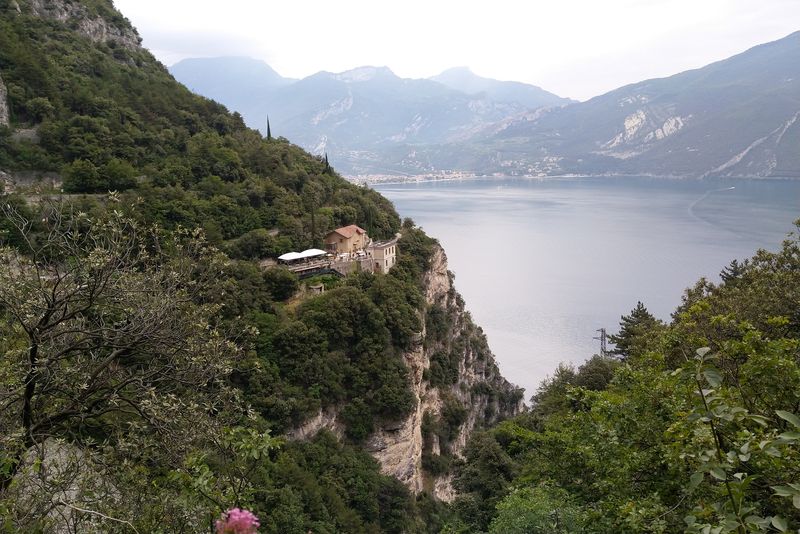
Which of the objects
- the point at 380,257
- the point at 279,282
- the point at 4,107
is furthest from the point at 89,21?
the point at 380,257

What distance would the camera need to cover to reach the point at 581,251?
240 ft

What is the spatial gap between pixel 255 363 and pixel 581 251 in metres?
72.8

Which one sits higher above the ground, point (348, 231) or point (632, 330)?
point (348, 231)

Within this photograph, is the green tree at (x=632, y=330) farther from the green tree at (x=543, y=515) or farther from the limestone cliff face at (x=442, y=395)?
the green tree at (x=543, y=515)

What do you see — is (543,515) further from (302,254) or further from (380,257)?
(380,257)

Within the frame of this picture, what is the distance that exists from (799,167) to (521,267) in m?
119

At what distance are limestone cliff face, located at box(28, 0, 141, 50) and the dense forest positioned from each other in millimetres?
200

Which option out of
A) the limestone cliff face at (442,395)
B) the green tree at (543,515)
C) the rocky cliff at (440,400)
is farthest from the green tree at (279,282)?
the green tree at (543,515)

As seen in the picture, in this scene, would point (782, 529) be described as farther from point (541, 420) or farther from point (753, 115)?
point (753, 115)

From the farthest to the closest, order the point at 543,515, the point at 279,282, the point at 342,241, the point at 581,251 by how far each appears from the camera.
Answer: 1. the point at 581,251
2. the point at 342,241
3. the point at 279,282
4. the point at 543,515

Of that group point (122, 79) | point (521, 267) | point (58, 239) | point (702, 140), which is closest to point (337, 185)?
point (122, 79)

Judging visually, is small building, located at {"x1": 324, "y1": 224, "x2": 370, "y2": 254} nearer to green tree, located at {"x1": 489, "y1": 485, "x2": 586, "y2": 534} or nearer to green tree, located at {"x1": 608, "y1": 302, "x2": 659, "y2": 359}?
green tree, located at {"x1": 608, "y1": 302, "x2": 659, "y2": 359}

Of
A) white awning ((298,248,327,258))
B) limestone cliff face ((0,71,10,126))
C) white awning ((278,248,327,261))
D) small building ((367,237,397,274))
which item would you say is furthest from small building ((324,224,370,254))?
limestone cliff face ((0,71,10,126))

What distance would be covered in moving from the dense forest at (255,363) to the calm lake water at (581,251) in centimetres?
1242
